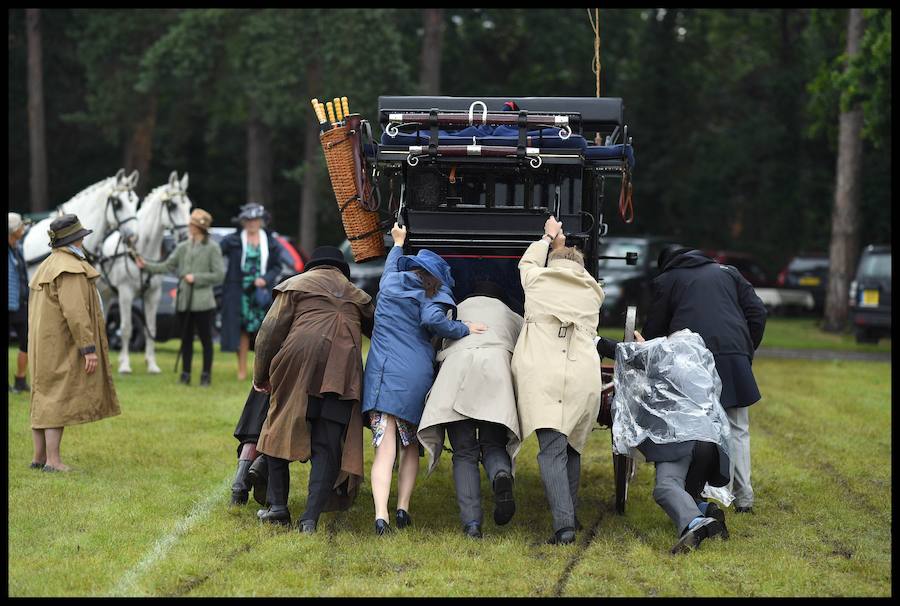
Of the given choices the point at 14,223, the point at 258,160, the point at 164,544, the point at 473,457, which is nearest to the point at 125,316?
the point at 14,223

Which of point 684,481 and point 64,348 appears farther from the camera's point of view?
point 64,348

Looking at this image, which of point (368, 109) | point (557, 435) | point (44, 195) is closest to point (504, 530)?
point (557, 435)

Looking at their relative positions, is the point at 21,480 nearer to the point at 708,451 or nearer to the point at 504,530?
the point at 504,530

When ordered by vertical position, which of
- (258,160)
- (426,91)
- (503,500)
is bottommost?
(503,500)

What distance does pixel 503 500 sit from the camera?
25.2 feet

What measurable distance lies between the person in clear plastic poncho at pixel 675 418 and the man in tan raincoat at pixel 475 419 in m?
0.71

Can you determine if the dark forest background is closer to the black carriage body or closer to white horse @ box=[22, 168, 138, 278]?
white horse @ box=[22, 168, 138, 278]

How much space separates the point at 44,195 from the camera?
36219mm

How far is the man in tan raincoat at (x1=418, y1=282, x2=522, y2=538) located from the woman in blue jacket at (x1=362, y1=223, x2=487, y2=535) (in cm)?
14

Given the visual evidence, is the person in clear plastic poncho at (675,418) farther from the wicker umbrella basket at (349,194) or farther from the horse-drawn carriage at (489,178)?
the wicker umbrella basket at (349,194)

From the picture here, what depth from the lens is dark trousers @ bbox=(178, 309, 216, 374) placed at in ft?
48.8

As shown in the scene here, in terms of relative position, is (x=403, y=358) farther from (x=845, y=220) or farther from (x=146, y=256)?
(x=845, y=220)

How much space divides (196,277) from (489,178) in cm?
672

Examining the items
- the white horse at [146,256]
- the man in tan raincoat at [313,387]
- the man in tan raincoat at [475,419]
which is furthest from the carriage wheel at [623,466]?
the white horse at [146,256]
